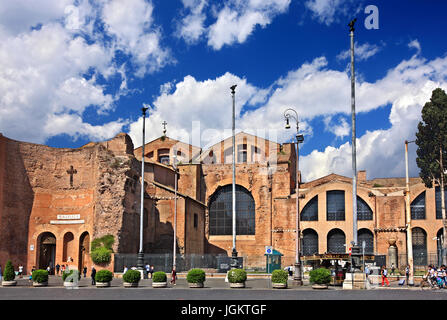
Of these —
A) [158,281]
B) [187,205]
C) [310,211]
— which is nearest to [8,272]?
[158,281]

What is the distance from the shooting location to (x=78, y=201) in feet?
130

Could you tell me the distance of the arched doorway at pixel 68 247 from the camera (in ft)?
127

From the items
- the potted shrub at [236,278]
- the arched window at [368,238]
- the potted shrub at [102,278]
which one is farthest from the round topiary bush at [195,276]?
the arched window at [368,238]

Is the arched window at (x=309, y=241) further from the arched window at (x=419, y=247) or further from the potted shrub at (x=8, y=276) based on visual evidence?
the potted shrub at (x=8, y=276)

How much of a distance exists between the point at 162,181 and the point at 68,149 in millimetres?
15030

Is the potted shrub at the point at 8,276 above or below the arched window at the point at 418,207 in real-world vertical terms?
below

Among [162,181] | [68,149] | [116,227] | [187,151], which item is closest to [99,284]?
[116,227]

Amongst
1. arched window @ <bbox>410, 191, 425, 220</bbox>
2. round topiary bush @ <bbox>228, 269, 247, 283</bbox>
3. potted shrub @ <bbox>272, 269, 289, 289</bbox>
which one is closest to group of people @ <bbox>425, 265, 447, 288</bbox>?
potted shrub @ <bbox>272, 269, 289, 289</bbox>

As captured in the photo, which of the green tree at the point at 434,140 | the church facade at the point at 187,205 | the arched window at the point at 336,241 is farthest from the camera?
the arched window at the point at 336,241

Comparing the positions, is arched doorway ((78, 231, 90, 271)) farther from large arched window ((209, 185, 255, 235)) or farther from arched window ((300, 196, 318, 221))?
arched window ((300, 196, 318, 221))

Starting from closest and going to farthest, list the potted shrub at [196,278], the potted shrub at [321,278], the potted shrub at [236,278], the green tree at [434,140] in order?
1. the potted shrub at [321,278]
2. the potted shrub at [236,278]
3. the potted shrub at [196,278]
4. the green tree at [434,140]

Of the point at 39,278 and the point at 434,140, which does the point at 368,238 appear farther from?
the point at 39,278

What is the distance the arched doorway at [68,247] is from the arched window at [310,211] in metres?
23.8

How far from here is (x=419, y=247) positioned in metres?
46.1
